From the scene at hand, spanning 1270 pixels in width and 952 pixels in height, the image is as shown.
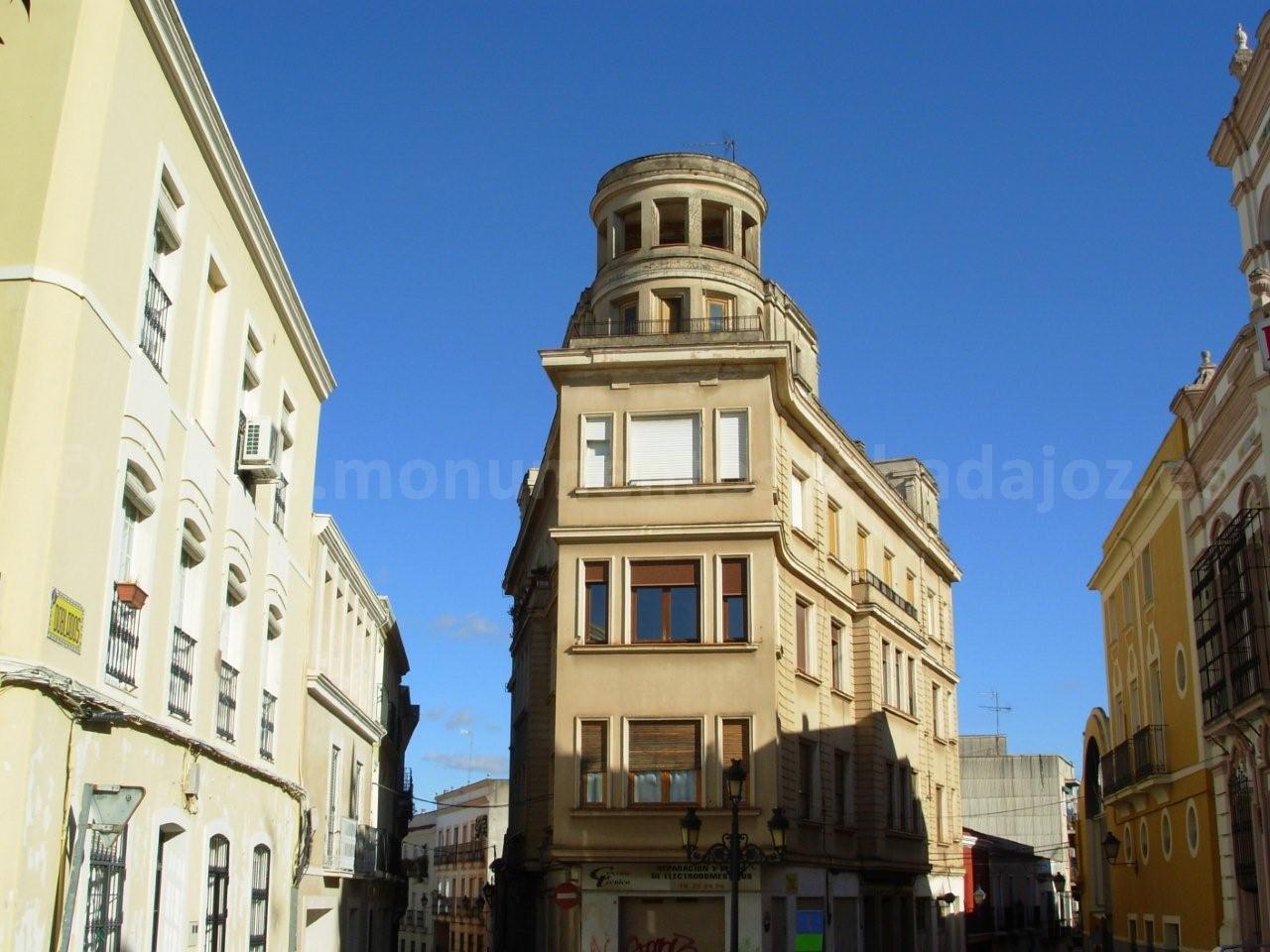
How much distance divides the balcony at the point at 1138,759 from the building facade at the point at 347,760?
16.5 m

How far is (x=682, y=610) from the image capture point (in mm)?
26250

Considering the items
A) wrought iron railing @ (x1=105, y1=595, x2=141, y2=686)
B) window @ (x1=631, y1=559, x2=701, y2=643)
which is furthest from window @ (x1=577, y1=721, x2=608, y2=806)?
wrought iron railing @ (x1=105, y1=595, x2=141, y2=686)

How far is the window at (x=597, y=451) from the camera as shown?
2703 centimetres

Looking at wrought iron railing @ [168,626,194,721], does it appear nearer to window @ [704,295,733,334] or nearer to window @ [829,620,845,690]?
window @ [704,295,733,334]

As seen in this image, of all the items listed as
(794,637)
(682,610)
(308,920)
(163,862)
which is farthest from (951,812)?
(163,862)

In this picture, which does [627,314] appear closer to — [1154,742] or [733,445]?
[733,445]

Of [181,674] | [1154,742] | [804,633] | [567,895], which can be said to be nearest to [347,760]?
[567,895]

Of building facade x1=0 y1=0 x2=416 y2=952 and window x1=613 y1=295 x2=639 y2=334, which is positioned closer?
building facade x1=0 y1=0 x2=416 y2=952

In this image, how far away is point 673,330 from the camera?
30.0m

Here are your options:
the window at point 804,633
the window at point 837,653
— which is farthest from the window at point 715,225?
the window at point 837,653

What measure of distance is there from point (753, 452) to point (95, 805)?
1627 cm

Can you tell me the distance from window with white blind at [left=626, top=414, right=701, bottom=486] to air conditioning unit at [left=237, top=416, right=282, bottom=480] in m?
9.42

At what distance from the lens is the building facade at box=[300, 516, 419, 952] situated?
25641 millimetres

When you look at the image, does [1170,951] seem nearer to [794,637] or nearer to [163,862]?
[794,637]
